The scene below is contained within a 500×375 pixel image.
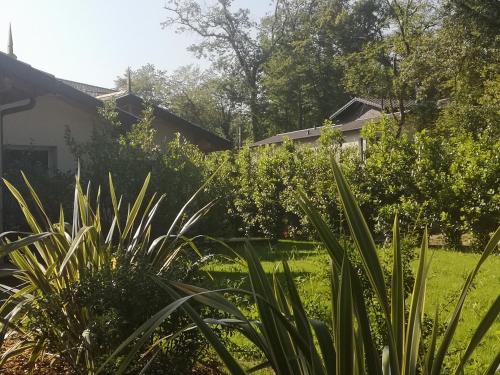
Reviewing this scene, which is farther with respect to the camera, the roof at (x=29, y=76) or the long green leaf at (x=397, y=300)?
the roof at (x=29, y=76)

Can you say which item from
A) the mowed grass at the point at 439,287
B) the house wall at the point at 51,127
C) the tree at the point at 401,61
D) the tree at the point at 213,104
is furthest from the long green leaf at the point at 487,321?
the tree at the point at 213,104

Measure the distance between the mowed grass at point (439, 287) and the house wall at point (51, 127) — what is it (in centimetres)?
453

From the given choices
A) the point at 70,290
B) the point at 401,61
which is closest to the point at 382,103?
the point at 401,61

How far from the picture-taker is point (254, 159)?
14148 millimetres

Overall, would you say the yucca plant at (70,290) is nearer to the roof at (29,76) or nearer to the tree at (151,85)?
the roof at (29,76)

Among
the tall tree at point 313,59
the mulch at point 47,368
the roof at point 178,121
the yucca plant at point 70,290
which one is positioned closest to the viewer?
the yucca plant at point 70,290

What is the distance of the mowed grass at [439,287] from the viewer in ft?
12.4

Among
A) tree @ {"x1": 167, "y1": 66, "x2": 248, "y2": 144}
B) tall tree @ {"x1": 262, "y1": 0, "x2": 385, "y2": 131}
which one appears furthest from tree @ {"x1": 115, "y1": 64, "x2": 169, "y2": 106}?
tall tree @ {"x1": 262, "y1": 0, "x2": 385, "y2": 131}

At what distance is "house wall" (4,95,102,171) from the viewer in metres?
10.6

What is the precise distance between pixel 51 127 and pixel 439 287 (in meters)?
8.24

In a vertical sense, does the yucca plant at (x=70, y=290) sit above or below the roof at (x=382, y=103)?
below

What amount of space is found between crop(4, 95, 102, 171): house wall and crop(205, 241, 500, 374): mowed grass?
178 inches

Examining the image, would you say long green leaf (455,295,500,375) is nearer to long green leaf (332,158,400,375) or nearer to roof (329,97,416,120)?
long green leaf (332,158,400,375)

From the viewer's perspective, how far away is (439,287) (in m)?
6.75
